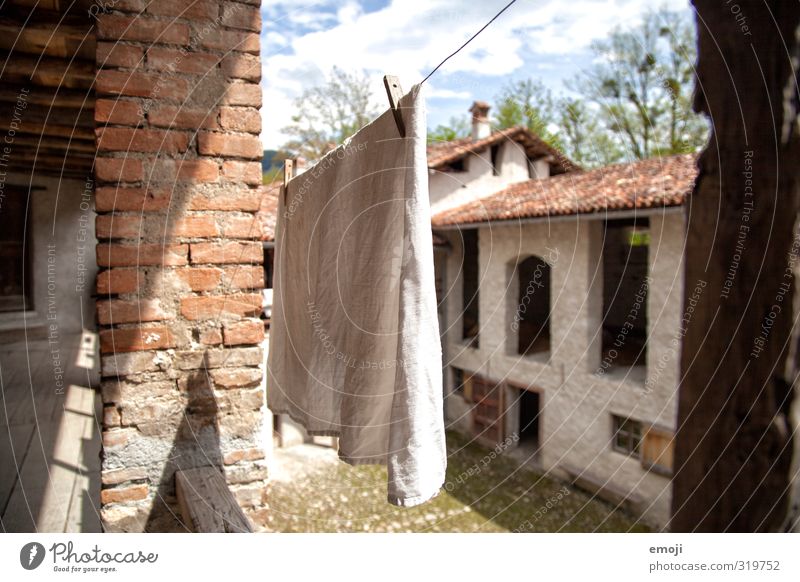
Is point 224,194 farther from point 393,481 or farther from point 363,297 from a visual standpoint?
point 393,481

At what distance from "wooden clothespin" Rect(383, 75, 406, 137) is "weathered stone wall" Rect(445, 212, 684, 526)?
5026 millimetres

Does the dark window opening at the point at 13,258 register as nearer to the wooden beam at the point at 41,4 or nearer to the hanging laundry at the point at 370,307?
the wooden beam at the point at 41,4

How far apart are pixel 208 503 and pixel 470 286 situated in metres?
8.46

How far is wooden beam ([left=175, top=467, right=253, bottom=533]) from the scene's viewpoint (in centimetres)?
133

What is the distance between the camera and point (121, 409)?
60.5 inches

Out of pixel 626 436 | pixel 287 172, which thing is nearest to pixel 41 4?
pixel 287 172

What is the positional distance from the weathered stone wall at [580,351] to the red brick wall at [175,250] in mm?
4717

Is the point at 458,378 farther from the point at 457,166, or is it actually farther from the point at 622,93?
the point at 622,93

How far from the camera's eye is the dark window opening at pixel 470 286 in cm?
914

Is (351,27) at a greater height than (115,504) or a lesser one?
greater

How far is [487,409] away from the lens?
29.0 ft
